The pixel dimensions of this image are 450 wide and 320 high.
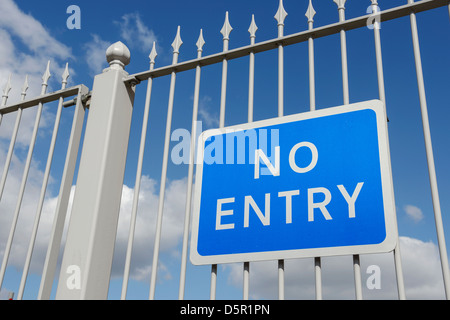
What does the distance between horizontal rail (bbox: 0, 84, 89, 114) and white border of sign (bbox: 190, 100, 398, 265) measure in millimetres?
1351

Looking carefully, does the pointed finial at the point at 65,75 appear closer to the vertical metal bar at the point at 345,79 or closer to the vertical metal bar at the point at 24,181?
the vertical metal bar at the point at 24,181

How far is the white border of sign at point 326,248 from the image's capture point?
6.56 feet

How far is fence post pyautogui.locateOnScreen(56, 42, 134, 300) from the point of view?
270 centimetres

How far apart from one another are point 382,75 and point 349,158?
510mm

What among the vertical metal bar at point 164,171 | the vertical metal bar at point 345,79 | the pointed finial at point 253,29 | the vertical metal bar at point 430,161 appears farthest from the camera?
the pointed finial at point 253,29

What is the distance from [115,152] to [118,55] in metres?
0.82

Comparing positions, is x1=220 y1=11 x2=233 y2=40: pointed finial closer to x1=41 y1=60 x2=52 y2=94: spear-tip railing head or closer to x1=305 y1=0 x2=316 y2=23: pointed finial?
x1=305 y1=0 x2=316 y2=23: pointed finial

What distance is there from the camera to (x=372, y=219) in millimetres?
2035

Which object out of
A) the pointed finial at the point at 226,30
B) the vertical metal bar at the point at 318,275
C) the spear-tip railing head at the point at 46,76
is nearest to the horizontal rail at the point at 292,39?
the pointed finial at the point at 226,30

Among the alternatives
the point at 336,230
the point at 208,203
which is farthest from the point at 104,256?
the point at 336,230

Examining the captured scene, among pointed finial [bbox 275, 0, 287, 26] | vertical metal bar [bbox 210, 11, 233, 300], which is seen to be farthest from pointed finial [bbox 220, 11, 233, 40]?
pointed finial [bbox 275, 0, 287, 26]

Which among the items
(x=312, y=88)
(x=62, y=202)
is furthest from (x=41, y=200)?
(x=312, y=88)

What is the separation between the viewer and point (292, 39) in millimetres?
2674
